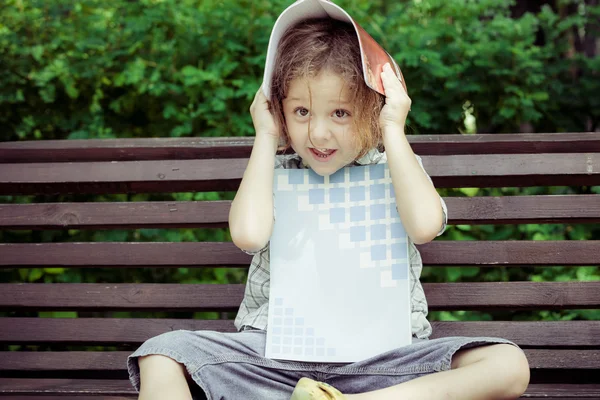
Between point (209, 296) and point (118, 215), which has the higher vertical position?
point (118, 215)

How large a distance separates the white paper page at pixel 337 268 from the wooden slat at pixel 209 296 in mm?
482

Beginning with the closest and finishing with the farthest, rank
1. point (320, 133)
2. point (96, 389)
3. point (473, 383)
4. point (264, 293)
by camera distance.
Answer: point (473, 383), point (320, 133), point (264, 293), point (96, 389)

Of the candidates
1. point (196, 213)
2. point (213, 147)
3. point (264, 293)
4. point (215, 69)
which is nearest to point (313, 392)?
point (264, 293)

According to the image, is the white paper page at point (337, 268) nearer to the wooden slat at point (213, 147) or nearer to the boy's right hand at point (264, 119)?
the boy's right hand at point (264, 119)

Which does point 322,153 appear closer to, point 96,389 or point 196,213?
point 196,213

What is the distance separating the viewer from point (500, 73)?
3.14m

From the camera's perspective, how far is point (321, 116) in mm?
1946

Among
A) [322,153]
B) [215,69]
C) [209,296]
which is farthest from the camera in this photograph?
[215,69]

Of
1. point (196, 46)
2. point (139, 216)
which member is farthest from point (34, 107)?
point (139, 216)

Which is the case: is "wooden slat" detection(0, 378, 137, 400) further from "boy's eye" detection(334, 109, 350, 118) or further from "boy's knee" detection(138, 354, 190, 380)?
"boy's eye" detection(334, 109, 350, 118)

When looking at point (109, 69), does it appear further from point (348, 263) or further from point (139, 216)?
point (348, 263)

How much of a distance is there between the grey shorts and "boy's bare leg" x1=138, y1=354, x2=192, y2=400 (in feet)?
0.06

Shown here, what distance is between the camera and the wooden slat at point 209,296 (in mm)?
2477

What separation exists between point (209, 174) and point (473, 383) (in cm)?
127
